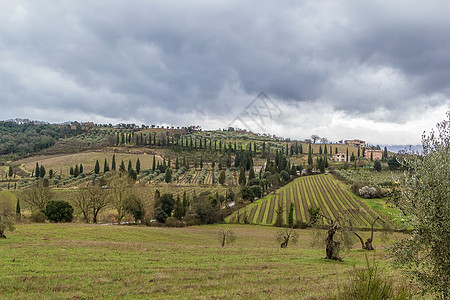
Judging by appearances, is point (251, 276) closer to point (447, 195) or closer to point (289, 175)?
point (447, 195)

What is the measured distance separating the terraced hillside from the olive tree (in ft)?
174

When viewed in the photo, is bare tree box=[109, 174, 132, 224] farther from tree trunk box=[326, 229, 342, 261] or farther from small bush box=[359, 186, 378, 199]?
small bush box=[359, 186, 378, 199]

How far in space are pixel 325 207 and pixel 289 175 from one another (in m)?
48.4

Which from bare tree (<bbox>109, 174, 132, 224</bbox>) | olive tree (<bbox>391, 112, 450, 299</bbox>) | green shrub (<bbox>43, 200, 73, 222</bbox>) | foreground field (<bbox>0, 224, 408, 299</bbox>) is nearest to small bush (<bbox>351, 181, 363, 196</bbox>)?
foreground field (<bbox>0, 224, 408, 299</bbox>)

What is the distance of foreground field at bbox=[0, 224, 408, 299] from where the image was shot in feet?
51.8

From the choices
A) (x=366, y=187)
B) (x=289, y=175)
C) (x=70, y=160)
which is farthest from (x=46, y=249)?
(x=70, y=160)

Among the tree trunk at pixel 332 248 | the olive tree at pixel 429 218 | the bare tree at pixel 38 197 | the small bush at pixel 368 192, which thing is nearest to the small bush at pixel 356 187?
the small bush at pixel 368 192

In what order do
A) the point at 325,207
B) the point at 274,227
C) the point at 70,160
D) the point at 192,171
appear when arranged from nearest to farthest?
the point at 274,227, the point at 325,207, the point at 192,171, the point at 70,160

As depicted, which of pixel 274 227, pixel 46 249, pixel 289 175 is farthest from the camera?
pixel 289 175

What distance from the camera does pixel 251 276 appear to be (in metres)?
20.6

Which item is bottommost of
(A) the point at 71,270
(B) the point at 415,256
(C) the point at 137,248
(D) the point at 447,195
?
(C) the point at 137,248

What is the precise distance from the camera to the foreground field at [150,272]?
15789mm

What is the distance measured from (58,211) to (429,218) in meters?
59.8

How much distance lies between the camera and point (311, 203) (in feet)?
291
